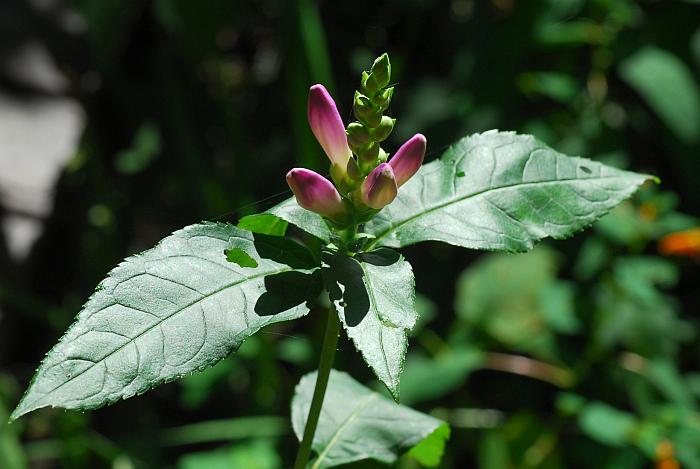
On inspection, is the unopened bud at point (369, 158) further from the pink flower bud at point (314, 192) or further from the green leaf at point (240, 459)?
the green leaf at point (240, 459)

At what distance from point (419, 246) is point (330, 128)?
1919 millimetres

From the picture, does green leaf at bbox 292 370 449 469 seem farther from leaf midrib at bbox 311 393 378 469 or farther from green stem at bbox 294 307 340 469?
green stem at bbox 294 307 340 469

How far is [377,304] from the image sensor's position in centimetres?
68

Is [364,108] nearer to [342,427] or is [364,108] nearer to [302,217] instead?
[302,217]

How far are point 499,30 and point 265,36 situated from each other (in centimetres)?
111

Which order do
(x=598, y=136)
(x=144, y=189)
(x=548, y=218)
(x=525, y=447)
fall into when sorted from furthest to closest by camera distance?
1. (x=144, y=189)
2. (x=598, y=136)
3. (x=525, y=447)
4. (x=548, y=218)

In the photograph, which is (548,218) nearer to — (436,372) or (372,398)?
(372,398)

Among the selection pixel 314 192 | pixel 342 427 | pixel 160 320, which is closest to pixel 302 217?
pixel 314 192

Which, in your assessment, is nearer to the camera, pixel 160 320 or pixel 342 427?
pixel 160 320

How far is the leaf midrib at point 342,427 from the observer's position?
95 centimetres

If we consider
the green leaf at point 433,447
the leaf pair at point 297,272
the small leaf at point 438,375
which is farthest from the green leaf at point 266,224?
the small leaf at point 438,375

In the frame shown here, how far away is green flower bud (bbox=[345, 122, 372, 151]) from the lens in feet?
2.33

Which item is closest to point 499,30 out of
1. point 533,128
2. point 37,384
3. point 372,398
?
point 533,128

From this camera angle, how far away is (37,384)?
57 cm
